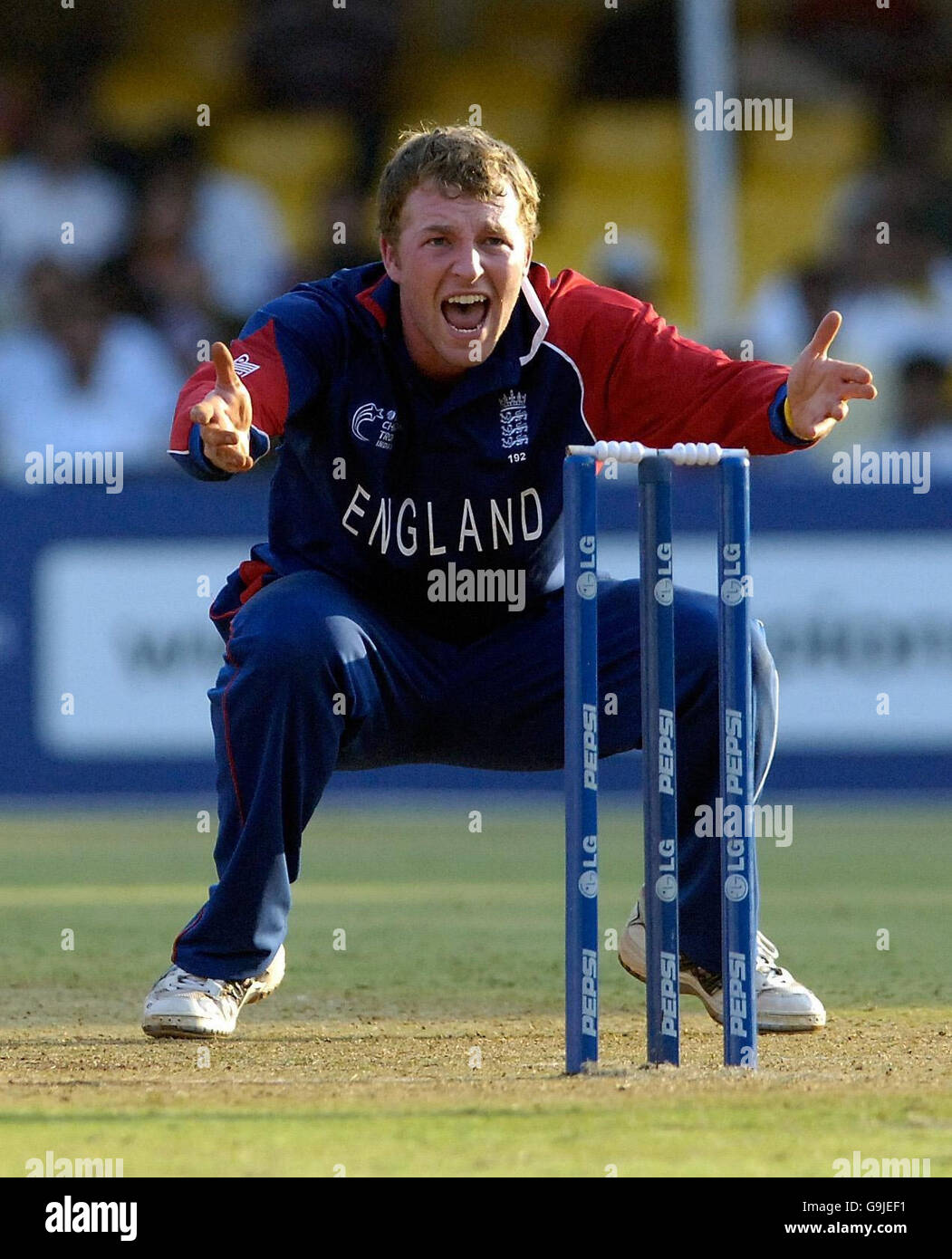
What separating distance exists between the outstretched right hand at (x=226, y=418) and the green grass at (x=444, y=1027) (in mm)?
1177

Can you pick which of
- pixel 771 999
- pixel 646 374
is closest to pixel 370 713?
pixel 646 374

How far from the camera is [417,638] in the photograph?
Result: 15.8ft

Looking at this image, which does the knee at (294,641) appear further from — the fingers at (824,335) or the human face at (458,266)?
the fingers at (824,335)

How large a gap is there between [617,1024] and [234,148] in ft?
34.6

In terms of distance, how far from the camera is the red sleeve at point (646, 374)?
4590mm

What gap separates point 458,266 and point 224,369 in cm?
62

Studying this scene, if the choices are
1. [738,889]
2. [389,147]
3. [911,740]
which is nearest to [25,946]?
[738,889]

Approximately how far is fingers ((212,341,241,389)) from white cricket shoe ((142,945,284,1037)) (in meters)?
1.29

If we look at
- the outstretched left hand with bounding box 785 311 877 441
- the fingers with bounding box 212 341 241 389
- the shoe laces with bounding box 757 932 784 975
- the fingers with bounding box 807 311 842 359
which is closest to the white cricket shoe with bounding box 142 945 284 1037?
the shoe laces with bounding box 757 932 784 975

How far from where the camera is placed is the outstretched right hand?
13.4 feet

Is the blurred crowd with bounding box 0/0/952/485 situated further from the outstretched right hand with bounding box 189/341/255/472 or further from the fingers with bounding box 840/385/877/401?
the fingers with bounding box 840/385/877/401

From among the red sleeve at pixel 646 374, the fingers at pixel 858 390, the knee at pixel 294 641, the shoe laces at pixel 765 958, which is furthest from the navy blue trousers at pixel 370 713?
the fingers at pixel 858 390

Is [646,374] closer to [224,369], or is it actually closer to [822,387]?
[822,387]
